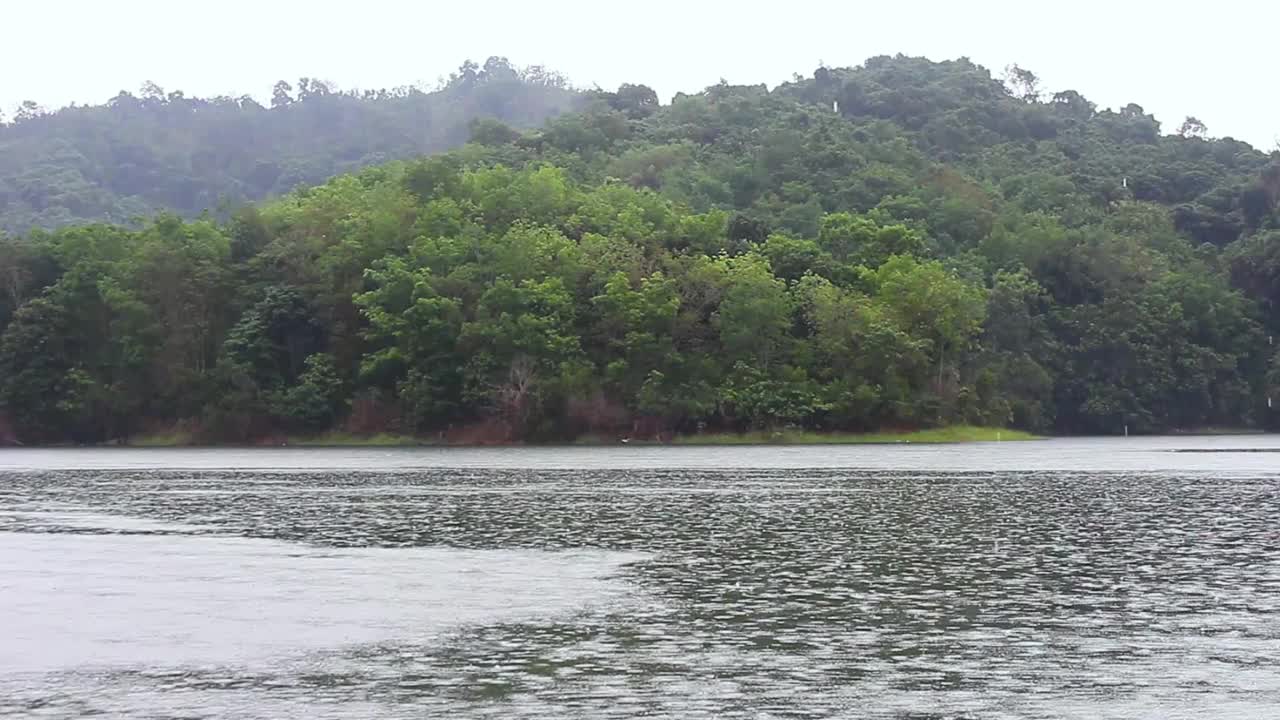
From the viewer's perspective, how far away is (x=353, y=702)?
806 inches

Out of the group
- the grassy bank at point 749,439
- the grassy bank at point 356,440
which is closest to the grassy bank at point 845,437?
the grassy bank at point 749,439

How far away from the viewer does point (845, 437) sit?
118m

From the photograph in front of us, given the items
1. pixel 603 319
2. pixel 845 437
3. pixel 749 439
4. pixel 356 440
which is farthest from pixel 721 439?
pixel 356 440

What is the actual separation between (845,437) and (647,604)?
9052 centimetres

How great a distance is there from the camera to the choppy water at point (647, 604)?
20812mm

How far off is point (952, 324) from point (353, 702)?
102 meters

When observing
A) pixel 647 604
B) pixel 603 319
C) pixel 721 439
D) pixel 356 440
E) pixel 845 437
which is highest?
pixel 603 319

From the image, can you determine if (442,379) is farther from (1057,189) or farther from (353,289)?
(1057,189)

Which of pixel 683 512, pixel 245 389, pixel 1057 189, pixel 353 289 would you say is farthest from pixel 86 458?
pixel 1057 189

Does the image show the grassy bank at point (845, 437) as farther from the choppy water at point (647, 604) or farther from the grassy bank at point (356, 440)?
the choppy water at point (647, 604)

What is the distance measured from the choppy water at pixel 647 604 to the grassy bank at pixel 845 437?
186 feet

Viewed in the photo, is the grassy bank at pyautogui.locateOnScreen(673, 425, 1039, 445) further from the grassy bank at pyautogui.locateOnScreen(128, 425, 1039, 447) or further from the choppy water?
the choppy water

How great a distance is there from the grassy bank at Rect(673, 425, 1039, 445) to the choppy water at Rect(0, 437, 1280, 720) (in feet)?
186

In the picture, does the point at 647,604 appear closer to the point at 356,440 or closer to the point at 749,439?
the point at 749,439
